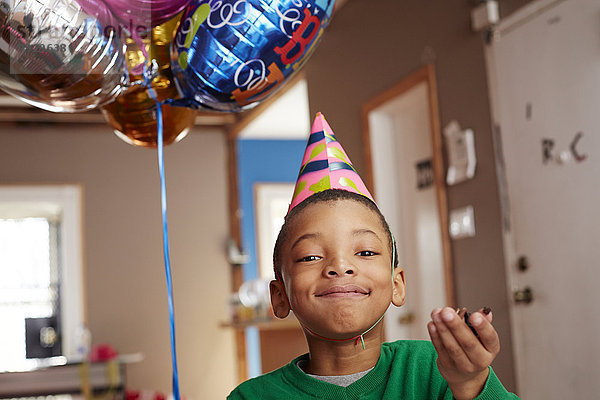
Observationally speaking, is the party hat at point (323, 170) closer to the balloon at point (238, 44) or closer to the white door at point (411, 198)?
the balloon at point (238, 44)

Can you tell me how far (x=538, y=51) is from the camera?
2.61 meters

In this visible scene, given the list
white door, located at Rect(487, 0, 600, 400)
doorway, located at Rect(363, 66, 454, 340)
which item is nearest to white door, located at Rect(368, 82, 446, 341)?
doorway, located at Rect(363, 66, 454, 340)

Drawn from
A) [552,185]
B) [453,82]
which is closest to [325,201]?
[552,185]

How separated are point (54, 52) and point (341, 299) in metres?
0.63

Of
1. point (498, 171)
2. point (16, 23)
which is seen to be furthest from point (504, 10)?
point (16, 23)

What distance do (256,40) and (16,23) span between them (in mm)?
379

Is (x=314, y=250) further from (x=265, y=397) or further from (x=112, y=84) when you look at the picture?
(x=112, y=84)

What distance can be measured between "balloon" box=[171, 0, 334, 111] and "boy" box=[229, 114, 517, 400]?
28cm

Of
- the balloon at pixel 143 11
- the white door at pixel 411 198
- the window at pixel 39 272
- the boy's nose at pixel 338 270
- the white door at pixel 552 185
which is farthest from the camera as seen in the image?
the window at pixel 39 272

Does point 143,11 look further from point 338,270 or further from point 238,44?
point 338,270

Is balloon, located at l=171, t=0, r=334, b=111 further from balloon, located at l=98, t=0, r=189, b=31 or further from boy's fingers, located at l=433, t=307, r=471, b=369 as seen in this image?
boy's fingers, located at l=433, t=307, r=471, b=369

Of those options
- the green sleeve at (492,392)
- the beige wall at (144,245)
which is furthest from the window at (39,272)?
the green sleeve at (492,392)

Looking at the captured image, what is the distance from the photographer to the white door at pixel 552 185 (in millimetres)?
2369

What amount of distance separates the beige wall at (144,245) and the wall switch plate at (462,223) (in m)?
3.48
